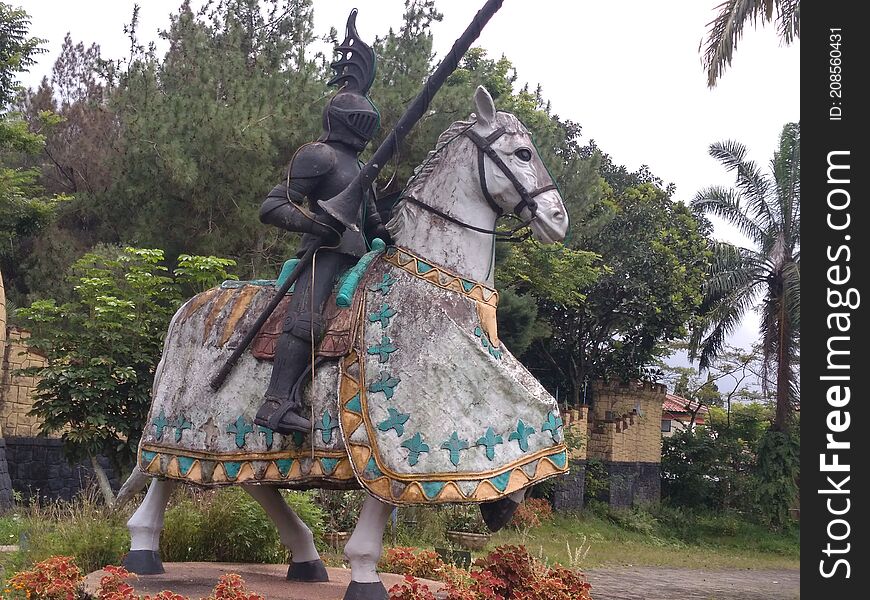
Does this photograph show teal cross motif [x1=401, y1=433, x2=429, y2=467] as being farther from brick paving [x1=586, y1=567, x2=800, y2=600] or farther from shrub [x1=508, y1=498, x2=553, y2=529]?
shrub [x1=508, y1=498, x2=553, y2=529]

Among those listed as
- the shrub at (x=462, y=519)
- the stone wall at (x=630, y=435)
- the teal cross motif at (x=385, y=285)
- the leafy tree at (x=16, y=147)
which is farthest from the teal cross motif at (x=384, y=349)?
the stone wall at (x=630, y=435)

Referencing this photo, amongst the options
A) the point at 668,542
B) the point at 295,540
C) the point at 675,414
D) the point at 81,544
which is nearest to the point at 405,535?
the point at 81,544

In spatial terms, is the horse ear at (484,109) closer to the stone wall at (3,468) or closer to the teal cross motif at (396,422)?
the teal cross motif at (396,422)

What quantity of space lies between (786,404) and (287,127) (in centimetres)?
1329

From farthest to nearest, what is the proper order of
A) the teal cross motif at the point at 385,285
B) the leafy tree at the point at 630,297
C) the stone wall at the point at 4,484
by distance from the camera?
the leafy tree at the point at 630,297 < the stone wall at the point at 4,484 < the teal cross motif at the point at 385,285

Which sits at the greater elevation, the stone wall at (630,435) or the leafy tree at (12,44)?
the leafy tree at (12,44)

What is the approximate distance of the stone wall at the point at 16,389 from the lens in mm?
15484

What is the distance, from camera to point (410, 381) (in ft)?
16.2

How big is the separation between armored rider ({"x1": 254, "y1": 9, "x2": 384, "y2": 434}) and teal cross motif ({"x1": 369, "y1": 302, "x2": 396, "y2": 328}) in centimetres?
30

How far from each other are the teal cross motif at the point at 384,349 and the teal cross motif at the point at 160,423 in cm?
154

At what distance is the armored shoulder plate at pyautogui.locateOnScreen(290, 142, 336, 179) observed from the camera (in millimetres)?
5461

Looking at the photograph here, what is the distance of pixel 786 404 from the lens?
22.8m

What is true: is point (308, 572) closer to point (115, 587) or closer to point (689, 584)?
point (115, 587)

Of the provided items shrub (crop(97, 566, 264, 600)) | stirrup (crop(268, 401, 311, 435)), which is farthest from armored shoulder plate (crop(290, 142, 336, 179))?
shrub (crop(97, 566, 264, 600))
